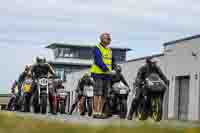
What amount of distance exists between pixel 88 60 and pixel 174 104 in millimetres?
→ 67564

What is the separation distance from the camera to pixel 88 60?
10650 centimetres

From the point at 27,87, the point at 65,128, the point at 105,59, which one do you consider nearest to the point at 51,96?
the point at 27,87

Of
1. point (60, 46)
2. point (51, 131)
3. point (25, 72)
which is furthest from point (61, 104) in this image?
point (60, 46)

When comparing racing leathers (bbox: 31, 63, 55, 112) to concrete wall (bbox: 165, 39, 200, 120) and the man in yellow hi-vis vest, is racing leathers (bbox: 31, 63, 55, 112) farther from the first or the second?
concrete wall (bbox: 165, 39, 200, 120)

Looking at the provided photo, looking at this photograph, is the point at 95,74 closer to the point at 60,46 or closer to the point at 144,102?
the point at 144,102

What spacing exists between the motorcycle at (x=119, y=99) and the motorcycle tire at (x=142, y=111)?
1.80m

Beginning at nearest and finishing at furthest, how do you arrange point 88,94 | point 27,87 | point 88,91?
1. point 27,87
2. point 88,94
3. point 88,91

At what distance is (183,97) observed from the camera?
129ft

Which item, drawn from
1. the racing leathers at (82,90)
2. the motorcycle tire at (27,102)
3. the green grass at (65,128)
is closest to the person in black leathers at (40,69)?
the motorcycle tire at (27,102)

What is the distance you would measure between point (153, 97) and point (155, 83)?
0.93ft

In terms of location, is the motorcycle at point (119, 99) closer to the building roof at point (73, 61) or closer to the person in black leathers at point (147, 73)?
the person in black leathers at point (147, 73)

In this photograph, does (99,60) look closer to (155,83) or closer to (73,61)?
(155,83)

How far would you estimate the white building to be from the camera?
3622 cm

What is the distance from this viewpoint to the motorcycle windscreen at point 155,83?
44.4ft
